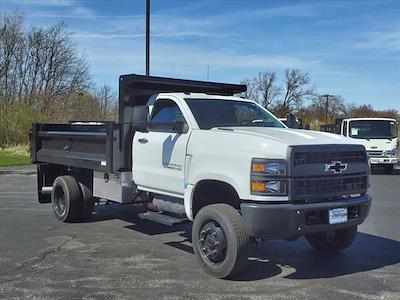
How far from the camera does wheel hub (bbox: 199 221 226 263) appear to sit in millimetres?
6086

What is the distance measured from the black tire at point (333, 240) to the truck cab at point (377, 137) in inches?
593

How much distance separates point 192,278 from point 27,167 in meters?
19.2

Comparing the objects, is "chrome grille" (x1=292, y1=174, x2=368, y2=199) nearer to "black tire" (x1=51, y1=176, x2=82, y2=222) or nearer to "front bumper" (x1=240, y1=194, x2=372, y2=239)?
"front bumper" (x1=240, y1=194, x2=372, y2=239)

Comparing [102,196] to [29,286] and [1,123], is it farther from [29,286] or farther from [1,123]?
[1,123]

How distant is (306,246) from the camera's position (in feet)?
25.8

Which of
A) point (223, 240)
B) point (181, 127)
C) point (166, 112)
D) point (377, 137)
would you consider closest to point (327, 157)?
point (223, 240)

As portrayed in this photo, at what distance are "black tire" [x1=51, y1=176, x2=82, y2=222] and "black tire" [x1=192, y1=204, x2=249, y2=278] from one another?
3.71 meters

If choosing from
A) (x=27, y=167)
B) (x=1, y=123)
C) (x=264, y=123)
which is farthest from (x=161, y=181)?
(x=1, y=123)

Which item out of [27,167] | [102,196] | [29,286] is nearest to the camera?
[29,286]

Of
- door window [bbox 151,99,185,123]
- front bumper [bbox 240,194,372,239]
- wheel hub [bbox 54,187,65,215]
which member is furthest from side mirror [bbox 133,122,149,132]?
wheel hub [bbox 54,187,65,215]

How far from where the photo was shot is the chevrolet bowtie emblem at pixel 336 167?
5.99 meters

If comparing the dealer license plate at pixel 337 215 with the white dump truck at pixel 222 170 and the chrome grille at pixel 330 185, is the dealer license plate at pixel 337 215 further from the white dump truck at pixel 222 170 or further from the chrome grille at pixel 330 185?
the chrome grille at pixel 330 185

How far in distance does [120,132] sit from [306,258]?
3.15m

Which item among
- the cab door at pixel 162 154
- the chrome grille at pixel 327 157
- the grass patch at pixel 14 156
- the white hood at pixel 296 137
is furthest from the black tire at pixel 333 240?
the grass patch at pixel 14 156
